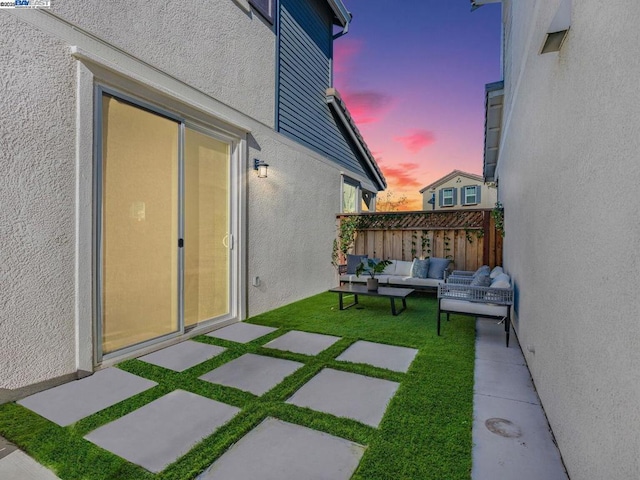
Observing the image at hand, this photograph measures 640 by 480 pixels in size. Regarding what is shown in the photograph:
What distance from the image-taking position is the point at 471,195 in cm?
2055

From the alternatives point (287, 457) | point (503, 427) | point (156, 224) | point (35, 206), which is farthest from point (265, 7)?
point (503, 427)

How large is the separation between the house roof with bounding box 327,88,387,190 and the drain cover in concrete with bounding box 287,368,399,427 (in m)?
7.12

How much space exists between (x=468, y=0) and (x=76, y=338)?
1050cm

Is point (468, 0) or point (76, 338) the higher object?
point (468, 0)

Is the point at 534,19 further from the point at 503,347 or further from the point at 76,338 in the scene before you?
the point at 76,338

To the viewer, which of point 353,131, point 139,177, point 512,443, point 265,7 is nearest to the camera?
point 512,443

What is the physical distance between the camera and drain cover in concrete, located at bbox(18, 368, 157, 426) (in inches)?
94.6

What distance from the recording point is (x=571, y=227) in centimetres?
186

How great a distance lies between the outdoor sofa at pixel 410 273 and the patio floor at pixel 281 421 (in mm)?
3149

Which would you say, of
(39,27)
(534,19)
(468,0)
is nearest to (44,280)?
(39,27)

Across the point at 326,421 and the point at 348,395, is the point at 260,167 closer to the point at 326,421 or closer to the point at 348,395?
the point at 348,395

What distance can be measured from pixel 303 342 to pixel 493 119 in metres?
6.89

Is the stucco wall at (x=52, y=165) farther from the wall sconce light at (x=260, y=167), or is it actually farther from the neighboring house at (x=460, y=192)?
the neighboring house at (x=460, y=192)

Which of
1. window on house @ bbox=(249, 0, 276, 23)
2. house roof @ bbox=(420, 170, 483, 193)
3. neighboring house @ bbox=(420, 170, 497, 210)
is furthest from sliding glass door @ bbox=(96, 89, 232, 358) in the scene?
house roof @ bbox=(420, 170, 483, 193)
